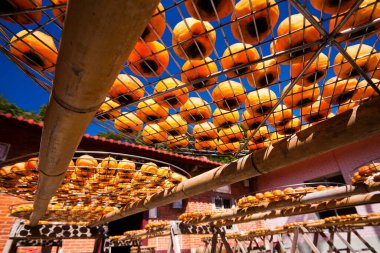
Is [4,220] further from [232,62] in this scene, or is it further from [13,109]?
[13,109]

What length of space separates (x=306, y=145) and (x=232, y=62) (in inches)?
20.8

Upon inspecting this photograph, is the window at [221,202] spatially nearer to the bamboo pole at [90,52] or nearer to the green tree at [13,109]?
the bamboo pole at [90,52]

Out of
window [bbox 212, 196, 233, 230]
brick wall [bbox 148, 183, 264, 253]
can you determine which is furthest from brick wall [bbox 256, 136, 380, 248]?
brick wall [bbox 148, 183, 264, 253]

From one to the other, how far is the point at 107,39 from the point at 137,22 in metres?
0.07

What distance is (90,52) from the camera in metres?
0.47

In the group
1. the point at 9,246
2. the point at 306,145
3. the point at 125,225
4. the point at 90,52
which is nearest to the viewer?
the point at 90,52

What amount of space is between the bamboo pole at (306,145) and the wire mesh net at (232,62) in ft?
0.65

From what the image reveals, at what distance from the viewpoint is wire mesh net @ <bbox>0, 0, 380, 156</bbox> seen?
0.91 m

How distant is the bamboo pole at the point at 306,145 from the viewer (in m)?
0.87

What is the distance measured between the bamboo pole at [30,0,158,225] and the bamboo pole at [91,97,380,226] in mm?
876

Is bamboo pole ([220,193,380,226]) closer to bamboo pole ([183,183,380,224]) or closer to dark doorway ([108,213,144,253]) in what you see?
bamboo pole ([183,183,380,224])

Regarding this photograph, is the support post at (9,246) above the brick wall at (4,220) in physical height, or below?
below

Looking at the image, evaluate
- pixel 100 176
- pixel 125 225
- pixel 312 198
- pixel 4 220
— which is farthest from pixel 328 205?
pixel 125 225

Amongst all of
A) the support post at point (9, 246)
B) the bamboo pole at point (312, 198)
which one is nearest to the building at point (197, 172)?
the support post at point (9, 246)
